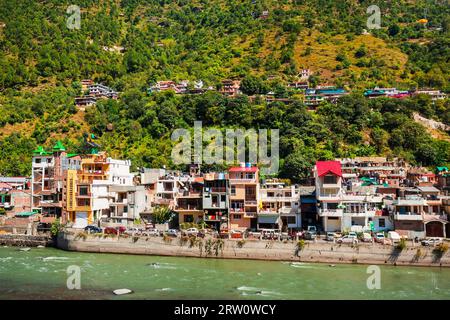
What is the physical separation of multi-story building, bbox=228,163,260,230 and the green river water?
7.92 metres

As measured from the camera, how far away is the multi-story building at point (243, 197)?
4759 cm

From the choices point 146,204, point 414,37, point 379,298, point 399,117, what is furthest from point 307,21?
point 379,298

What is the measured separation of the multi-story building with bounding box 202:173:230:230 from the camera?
48003 millimetres

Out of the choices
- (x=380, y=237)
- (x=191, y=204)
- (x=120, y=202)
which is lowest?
(x=380, y=237)

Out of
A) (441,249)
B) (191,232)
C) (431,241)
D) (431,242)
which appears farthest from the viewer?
(191,232)

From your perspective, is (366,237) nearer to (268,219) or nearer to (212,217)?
(268,219)

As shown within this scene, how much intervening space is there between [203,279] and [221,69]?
10923cm

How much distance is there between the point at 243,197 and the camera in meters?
47.7

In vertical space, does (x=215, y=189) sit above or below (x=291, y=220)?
above

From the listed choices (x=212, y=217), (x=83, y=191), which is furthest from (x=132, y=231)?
(x=83, y=191)

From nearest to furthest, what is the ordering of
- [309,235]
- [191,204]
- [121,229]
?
[309,235]
[121,229]
[191,204]

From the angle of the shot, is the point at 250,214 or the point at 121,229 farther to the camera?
the point at 250,214

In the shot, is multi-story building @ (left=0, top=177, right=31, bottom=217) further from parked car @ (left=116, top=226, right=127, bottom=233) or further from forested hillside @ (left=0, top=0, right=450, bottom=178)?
forested hillside @ (left=0, top=0, right=450, bottom=178)
